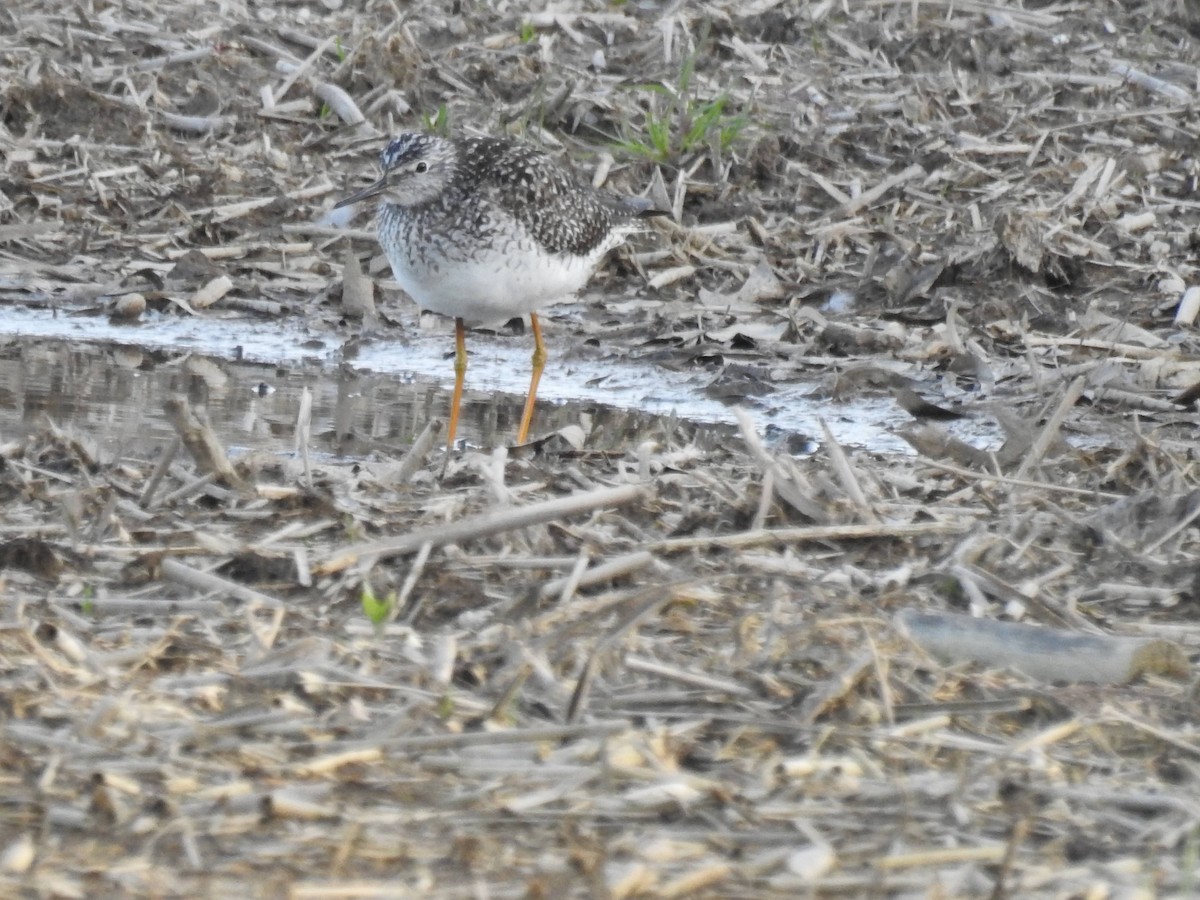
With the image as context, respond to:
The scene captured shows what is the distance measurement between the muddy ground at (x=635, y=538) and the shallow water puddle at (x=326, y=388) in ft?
0.17

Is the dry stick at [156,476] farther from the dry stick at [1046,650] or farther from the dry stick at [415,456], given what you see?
the dry stick at [1046,650]

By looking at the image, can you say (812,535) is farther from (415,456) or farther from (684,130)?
(684,130)

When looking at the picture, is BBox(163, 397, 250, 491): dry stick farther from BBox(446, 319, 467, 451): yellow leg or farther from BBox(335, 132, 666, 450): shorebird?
BBox(335, 132, 666, 450): shorebird

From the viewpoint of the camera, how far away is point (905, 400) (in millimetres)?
6660

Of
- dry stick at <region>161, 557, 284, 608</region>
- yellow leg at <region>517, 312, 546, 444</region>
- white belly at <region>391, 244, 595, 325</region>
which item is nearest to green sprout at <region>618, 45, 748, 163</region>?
yellow leg at <region>517, 312, 546, 444</region>

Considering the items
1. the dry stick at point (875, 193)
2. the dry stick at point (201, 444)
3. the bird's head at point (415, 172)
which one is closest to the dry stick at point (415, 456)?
the dry stick at point (201, 444)

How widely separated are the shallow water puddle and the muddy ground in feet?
0.17

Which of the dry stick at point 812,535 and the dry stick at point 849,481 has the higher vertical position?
the dry stick at point 849,481

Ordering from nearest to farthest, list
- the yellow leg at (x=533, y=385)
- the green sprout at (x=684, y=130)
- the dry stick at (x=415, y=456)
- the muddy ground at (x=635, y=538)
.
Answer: the muddy ground at (x=635, y=538)
the dry stick at (x=415, y=456)
the yellow leg at (x=533, y=385)
the green sprout at (x=684, y=130)

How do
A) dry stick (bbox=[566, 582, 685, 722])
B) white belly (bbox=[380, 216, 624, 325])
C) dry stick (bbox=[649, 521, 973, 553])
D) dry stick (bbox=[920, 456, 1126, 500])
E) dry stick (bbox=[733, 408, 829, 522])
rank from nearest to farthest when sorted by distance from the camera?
dry stick (bbox=[566, 582, 685, 722])
dry stick (bbox=[649, 521, 973, 553])
dry stick (bbox=[733, 408, 829, 522])
dry stick (bbox=[920, 456, 1126, 500])
white belly (bbox=[380, 216, 624, 325])

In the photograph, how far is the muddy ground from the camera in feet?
10.5

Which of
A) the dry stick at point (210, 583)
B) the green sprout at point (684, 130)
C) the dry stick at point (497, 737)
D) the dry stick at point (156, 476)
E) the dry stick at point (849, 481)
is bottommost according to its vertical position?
the dry stick at point (156, 476)

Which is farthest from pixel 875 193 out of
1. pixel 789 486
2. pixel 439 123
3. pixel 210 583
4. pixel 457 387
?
pixel 210 583

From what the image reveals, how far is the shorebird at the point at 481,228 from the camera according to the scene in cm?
766
